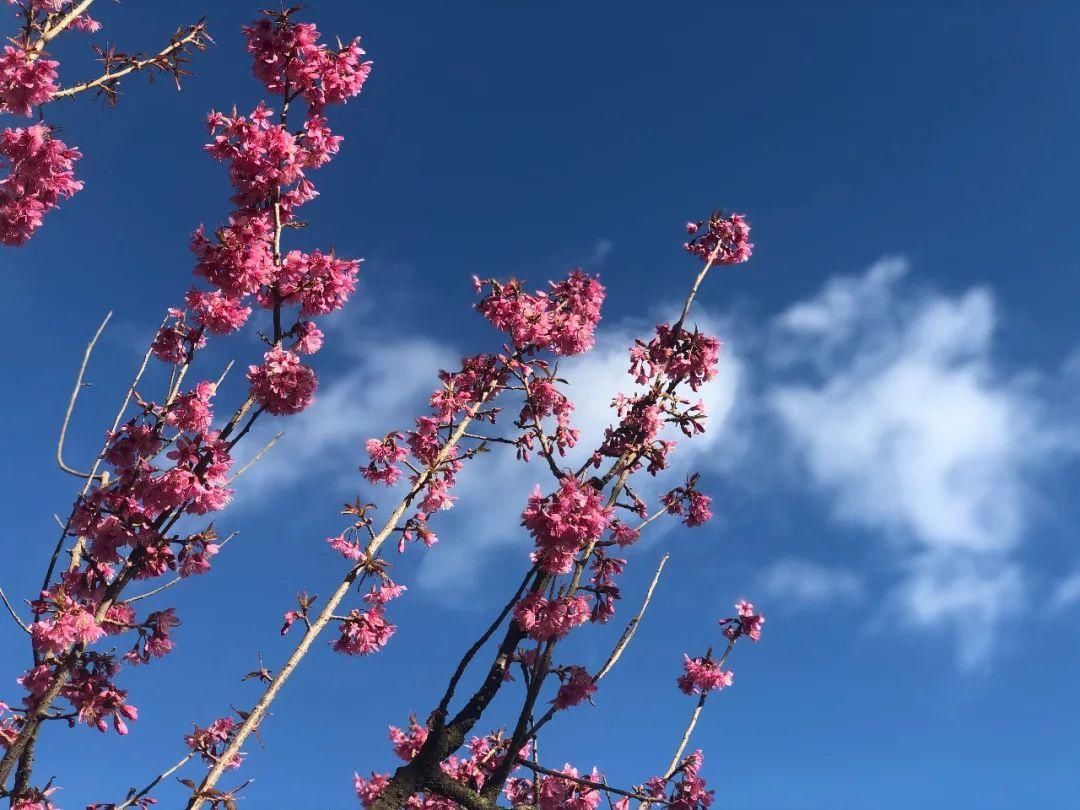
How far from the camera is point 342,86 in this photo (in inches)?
274

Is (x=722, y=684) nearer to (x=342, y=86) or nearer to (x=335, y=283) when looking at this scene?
(x=335, y=283)

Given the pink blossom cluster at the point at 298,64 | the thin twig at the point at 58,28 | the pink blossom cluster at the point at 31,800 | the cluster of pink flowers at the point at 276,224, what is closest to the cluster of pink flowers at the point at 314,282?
the cluster of pink flowers at the point at 276,224

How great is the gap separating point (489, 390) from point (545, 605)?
8.48 feet

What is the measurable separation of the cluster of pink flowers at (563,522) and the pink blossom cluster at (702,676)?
317 centimetres

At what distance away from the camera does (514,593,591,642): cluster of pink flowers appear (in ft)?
20.4

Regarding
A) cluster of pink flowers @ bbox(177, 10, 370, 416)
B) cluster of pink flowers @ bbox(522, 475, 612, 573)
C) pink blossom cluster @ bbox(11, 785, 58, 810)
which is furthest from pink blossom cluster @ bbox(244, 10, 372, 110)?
pink blossom cluster @ bbox(11, 785, 58, 810)

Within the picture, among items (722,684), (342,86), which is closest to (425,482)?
(342,86)

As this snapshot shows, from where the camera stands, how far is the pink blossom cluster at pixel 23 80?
620 centimetres

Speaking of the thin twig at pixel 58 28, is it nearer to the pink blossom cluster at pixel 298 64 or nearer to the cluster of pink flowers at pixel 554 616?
the pink blossom cluster at pixel 298 64

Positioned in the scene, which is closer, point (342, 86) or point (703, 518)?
point (342, 86)

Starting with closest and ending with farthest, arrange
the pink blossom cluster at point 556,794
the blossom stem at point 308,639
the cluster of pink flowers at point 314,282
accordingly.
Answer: the blossom stem at point 308,639 → the cluster of pink flowers at point 314,282 → the pink blossom cluster at point 556,794

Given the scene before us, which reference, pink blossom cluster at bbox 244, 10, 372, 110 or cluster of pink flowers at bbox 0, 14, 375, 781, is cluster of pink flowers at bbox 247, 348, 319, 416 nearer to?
cluster of pink flowers at bbox 0, 14, 375, 781

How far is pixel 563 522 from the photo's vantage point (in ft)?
20.4

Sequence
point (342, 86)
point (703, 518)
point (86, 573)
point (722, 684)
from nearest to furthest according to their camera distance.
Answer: point (86, 573), point (342, 86), point (703, 518), point (722, 684)
